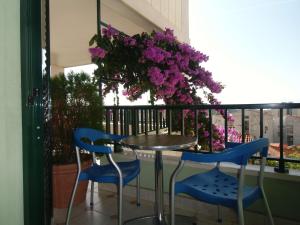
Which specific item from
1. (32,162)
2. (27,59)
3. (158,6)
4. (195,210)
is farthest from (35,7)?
(158,6)

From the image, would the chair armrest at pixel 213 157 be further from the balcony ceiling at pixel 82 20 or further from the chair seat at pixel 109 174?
the balcony ceiling at pixel 82 20

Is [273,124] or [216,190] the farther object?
[273,124]

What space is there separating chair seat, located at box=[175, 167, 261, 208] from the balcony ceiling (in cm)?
350

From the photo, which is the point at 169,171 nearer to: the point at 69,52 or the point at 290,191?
the point at 290,191

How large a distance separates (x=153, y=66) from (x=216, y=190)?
1689 millimetres

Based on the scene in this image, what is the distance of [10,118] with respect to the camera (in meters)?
1.48

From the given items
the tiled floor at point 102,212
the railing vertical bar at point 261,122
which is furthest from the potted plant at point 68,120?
the railing vertical bar at point 261,122

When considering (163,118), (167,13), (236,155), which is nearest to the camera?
(236,155)

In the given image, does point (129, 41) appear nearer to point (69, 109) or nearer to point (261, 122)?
point (69, 109)

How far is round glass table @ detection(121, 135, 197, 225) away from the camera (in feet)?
5.22

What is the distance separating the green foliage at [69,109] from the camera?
8.14 ft

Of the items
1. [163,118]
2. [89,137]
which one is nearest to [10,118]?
[89,137]

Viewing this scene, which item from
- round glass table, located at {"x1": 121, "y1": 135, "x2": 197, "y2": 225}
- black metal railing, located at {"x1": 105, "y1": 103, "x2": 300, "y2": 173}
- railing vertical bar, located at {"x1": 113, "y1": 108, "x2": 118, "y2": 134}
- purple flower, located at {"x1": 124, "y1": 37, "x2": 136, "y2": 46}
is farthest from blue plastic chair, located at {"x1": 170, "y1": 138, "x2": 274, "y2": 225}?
purple flower, located at {"x1": 124, "y1": 37, "x2": 136, "y2": 46}

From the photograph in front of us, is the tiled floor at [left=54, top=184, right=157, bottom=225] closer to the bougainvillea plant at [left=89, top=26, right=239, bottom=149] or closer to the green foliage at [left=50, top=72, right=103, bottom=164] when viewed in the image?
the green foliage at [left=50, top=72, right=103, bottom=164]
